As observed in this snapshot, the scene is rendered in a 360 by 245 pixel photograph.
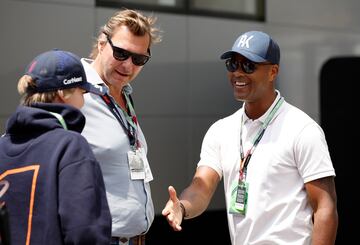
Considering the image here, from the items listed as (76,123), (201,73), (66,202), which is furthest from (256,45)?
(201,73)

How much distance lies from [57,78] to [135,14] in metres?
1.09

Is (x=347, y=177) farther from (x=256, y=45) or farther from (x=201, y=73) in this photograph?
(x=256, y=45)

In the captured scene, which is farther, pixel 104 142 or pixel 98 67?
pixel 98 67

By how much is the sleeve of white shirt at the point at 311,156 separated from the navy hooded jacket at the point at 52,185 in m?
1.26

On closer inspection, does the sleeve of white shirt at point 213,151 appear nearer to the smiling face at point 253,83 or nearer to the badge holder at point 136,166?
the smiling face at point 253,83

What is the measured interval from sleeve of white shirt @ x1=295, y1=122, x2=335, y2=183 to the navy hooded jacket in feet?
4.12

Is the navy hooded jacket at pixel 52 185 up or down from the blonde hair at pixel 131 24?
down

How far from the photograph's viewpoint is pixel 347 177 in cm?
836

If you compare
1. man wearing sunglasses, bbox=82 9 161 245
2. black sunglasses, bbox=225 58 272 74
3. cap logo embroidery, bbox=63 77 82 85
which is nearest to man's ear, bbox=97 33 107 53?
man wearing sunglasses, bbox=82 9 161 245

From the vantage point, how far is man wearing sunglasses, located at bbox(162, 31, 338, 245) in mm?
3324

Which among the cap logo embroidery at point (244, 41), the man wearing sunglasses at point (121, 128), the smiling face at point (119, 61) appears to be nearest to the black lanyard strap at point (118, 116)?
the man wearing sunglasses at point (121, 128)

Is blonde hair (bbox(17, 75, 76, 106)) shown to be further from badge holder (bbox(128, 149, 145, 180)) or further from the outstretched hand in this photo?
the outstretched hand

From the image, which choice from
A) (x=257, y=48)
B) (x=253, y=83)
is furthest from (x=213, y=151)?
(x=257, y=48)

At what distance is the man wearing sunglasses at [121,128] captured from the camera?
10.3 feet
